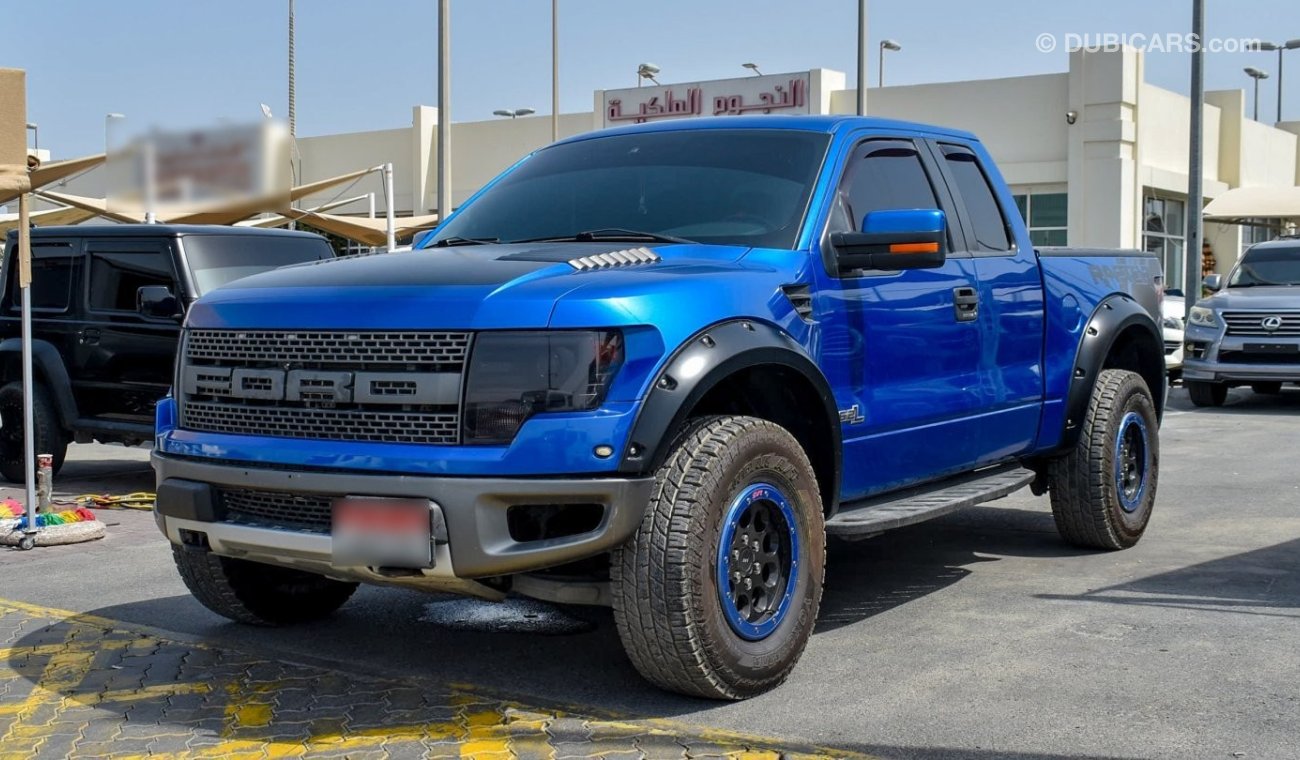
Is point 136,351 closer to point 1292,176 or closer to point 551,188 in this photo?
point 551,188

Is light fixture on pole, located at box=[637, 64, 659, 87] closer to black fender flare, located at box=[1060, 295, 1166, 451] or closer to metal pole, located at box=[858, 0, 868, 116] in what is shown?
metal pole, located at box=[858, 0, 868, 116]

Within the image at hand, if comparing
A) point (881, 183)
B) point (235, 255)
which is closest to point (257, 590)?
point (881, 183)

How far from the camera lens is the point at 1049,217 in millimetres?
32094

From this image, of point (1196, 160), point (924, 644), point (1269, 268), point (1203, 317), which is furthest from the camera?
point (1196, 160)

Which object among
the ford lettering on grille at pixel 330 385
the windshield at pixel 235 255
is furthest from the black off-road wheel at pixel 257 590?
the windshield at pixel 235 255

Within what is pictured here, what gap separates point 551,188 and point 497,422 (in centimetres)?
187

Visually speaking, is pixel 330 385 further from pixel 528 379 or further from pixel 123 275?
pixel 123 275

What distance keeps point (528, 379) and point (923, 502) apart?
2.09 metres

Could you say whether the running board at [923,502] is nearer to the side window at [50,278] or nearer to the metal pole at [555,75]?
the side window at [50,278]

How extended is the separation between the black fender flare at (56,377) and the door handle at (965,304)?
22.5 feet

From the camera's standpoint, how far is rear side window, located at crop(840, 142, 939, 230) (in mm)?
5773

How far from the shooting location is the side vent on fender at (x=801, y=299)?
16.6 ft

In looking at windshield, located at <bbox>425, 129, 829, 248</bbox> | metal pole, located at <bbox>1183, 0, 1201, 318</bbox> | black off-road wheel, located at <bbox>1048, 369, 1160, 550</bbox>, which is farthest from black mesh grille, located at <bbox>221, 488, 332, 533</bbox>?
metal pole, located at <bbox>1183, 0, 1201, 318</bbox>

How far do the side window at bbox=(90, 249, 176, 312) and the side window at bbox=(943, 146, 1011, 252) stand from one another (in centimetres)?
581
